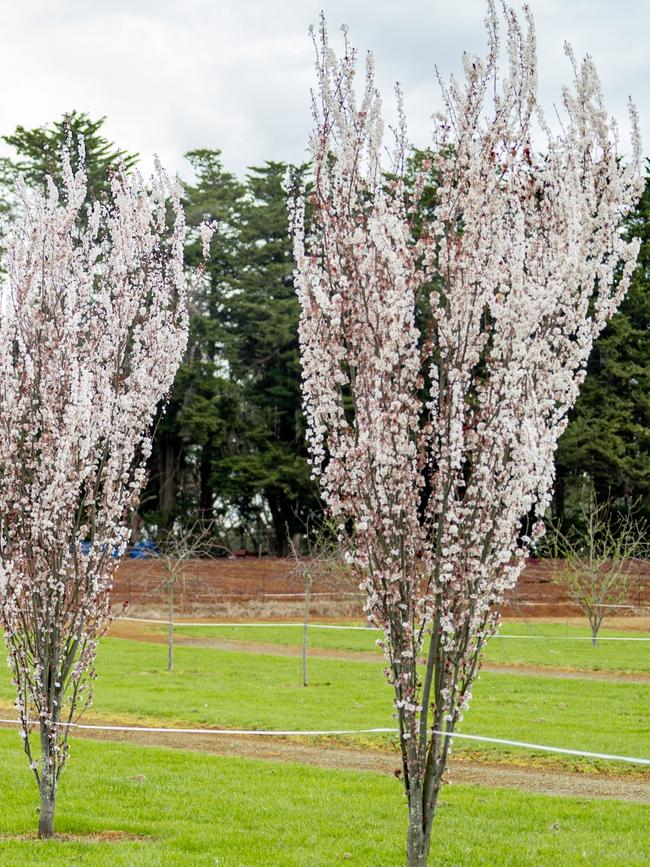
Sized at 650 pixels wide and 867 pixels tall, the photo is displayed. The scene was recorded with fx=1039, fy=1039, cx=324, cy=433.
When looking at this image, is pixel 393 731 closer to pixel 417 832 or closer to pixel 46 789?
pixel 46 789

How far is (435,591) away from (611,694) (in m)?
12.8

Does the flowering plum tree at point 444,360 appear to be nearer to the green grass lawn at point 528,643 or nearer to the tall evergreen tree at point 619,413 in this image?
the green grass lawn at point 528,643


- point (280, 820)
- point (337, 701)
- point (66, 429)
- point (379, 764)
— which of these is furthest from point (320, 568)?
point (66, 429)

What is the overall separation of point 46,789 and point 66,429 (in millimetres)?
2777

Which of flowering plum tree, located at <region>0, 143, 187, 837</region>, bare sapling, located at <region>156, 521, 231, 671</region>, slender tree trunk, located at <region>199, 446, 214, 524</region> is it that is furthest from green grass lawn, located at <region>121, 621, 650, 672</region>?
slender tree trunk, located at <region>199, 446, 214, 524</region>

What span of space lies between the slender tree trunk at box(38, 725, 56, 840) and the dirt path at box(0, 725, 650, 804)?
3.14 m

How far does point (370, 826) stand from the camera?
880 centimetres

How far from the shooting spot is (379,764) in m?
11.7

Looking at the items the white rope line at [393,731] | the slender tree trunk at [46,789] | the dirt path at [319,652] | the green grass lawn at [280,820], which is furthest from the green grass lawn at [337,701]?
the slender tree trunk at [46,789]

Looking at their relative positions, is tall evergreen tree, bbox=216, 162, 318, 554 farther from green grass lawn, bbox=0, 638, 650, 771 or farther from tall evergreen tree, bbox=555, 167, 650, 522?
green grass lawn, bbox=0, 638, 650, 771

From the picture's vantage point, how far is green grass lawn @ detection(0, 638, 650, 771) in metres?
13.5

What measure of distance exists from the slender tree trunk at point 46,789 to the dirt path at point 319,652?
42.0 feet

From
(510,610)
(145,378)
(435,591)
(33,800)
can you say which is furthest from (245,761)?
(510,610)

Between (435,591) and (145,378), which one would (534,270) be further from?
(145,378)
